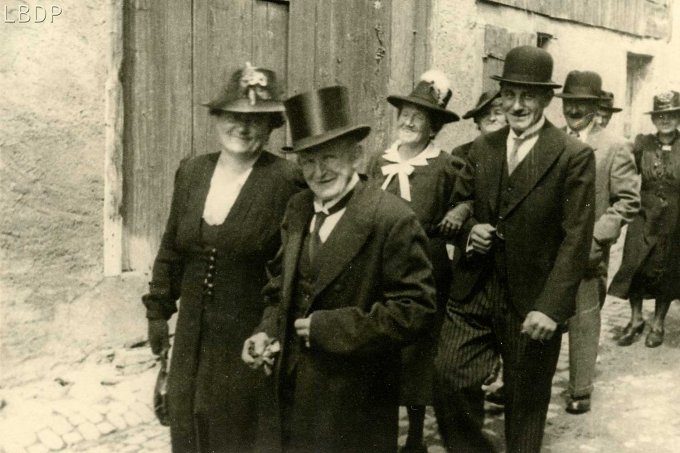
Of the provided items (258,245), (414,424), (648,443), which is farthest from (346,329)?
(648,443)

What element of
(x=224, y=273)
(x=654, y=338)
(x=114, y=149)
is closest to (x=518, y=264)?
(x=224, y=273)

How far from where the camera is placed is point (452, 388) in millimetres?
4039

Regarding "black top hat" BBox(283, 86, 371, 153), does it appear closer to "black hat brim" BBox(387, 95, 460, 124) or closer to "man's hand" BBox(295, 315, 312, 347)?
"man's hand" BBox(295, 315, 312, 347)

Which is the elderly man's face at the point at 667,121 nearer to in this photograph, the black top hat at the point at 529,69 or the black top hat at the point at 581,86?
the black top hat at the point at 581,86

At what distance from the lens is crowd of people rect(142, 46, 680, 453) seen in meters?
3.00

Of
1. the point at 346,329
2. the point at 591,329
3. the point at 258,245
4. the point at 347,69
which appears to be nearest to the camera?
the point at 346,329

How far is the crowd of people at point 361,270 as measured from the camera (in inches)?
118

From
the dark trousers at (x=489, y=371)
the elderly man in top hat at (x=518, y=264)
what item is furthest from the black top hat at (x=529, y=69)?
the dark trousers at (x=489, y=371)

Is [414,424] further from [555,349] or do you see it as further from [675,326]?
[675,326]

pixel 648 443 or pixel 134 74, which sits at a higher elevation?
pixel 134 74

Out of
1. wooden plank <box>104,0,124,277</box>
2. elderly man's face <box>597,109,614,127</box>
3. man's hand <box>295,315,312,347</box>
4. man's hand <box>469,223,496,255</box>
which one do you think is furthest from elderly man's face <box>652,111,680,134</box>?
man's hand <box>295,315,312,347</box>

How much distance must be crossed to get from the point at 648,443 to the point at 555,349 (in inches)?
55.9

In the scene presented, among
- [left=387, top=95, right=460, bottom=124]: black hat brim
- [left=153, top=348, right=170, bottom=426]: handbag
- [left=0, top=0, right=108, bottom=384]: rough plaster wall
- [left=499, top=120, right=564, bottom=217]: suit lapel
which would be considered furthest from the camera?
[left=0, top=0, right=108, bottom=384]: rough plaster wall

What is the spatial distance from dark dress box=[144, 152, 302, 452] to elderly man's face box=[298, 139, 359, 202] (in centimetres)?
56
